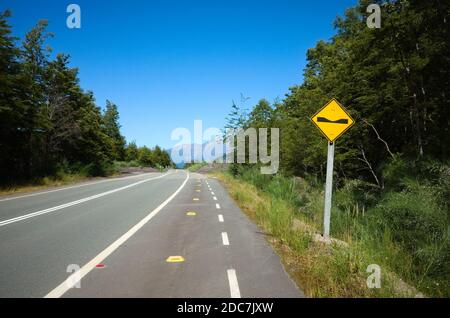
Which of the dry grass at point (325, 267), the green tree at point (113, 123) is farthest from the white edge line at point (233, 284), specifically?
the green tree at point (113, 123)

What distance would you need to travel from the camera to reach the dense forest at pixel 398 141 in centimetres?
603

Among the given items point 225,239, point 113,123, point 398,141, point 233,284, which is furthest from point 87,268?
point 113,123

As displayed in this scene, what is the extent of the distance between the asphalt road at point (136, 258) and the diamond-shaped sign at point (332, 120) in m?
2.96

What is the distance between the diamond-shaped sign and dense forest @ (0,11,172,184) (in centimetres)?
1814

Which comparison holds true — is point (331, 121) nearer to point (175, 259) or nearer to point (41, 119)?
point (175, 259)

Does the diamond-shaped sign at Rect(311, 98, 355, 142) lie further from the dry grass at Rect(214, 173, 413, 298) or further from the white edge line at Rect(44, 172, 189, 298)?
the white edge line at Rect(44, 172, 189, 298)

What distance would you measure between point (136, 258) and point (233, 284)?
6.95 ft

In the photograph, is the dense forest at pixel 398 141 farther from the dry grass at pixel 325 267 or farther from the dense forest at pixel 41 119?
the dense forest at pixel 41 119

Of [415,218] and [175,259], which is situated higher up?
[415,218]

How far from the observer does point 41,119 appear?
21719 mm

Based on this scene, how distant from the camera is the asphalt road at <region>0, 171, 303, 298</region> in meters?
4.17

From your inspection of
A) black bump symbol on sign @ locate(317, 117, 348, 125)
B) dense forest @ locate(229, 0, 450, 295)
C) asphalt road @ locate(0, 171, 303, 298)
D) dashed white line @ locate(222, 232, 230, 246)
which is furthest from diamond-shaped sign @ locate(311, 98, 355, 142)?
dashed white line @ locate(222, 232, 230, 246)
